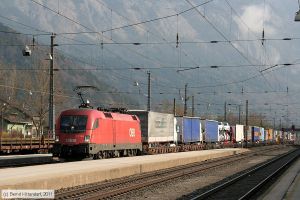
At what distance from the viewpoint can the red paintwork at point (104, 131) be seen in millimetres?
30672

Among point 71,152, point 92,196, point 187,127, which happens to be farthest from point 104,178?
point 187,127

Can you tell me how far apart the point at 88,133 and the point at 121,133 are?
5.47 meters

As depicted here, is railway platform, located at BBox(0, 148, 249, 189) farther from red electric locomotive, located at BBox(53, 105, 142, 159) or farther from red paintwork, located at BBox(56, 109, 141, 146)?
red paintwork, located at BBox(56, 109, 141, 146)

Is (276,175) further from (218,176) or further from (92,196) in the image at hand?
(92,196)

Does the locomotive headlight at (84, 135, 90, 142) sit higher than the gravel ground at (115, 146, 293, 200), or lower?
higher

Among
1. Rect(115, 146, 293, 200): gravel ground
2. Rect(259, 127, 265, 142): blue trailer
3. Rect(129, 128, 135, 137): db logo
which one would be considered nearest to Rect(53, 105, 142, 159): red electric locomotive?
Rect(129, 128, 135, 137): db logo

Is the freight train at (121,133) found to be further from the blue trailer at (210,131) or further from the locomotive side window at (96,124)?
the blue trailer at (210,131)

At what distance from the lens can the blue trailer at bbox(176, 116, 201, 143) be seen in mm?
53562

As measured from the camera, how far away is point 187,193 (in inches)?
754

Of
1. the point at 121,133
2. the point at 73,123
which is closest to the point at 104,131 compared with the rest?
the point at 73,123

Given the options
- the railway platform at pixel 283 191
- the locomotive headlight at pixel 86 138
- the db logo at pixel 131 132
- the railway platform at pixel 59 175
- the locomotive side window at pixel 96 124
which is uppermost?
the locomotive side window at pixel 96 124

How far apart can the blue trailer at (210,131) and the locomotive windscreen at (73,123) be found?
1349 inches

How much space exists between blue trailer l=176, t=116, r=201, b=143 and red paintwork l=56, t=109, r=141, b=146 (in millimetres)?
14989

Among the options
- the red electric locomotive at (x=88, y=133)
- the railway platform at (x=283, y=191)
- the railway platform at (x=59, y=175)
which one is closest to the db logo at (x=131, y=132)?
the red electric locomotive at (x=88, y=133)
